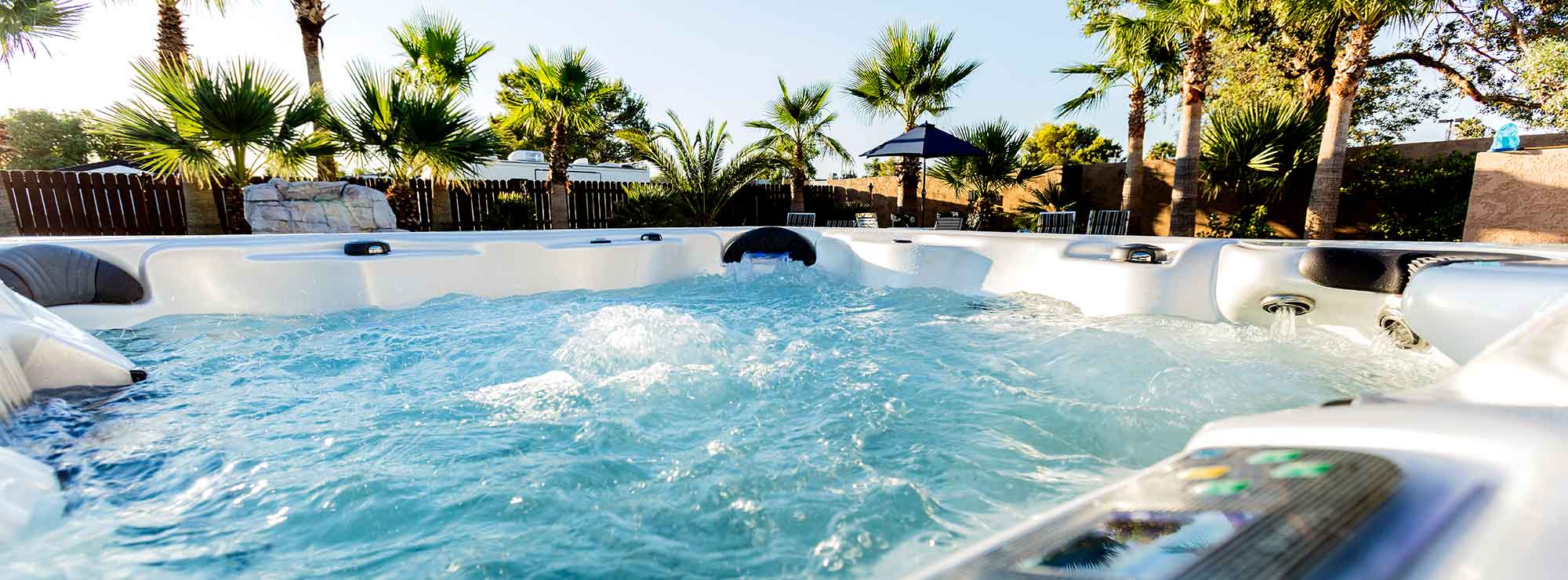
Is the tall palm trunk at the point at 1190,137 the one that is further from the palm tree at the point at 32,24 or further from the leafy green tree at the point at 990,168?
the palm tree at the point at 32,24

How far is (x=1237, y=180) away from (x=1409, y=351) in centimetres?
580

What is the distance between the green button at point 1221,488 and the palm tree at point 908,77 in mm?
8924

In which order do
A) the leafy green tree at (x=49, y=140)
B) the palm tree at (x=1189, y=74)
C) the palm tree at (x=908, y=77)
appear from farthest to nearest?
the leafy green tree at (x=49, y=140) < the palm tree at (x=908, y=77) < the palm tree at (x=1189, y=74)

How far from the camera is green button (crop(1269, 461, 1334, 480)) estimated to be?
47 cm

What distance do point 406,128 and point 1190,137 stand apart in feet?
26.4

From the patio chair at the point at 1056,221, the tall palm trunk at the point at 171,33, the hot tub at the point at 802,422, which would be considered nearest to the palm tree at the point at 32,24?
the tall palm trunk at the point at 171,33

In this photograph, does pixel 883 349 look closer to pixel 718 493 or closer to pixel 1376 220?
pixel 718 493

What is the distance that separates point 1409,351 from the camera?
2043 mm

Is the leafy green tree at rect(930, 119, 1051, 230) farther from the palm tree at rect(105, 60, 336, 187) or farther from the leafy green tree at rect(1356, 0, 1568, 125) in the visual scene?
the palm tree at rect(105, 60, 336, 187)

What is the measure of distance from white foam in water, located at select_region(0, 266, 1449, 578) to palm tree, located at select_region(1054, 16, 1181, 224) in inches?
218

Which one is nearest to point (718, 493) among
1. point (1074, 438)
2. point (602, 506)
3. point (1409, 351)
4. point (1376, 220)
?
point (602, 506)

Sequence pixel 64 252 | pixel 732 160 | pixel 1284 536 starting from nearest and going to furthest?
pixel 1284 536 → pixel 64 252 → pixel 732 160

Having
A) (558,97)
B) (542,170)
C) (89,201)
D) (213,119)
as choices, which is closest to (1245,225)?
(558,97)

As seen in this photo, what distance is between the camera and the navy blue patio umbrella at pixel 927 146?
299 inches
